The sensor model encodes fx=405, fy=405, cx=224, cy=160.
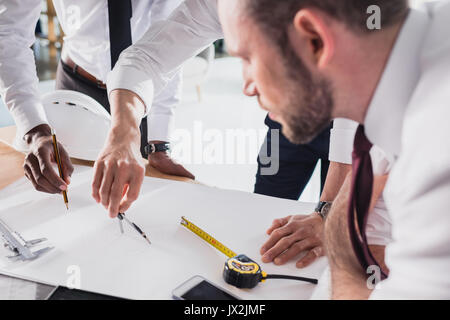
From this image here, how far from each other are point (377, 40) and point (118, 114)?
0.68 meters

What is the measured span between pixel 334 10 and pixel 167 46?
74 centimetres

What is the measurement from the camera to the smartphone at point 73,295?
0.70 m

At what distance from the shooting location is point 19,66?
1349 millimetres

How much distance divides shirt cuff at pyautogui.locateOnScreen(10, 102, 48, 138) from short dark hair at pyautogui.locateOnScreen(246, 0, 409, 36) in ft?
3.08

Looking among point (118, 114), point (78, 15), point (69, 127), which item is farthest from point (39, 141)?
point (78, 15)

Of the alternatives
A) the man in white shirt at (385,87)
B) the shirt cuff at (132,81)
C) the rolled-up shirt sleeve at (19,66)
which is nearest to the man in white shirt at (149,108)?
the shirt cuff at (132,81)

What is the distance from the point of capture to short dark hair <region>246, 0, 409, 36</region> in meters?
0.53

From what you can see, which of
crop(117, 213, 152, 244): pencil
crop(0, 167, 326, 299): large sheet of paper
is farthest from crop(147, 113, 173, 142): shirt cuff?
crop(117, 213, 152, 244): pencil

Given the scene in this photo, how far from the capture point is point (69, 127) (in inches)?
50.5

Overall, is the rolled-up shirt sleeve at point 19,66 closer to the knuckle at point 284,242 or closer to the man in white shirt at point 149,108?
the man in white shirt at point 149,108

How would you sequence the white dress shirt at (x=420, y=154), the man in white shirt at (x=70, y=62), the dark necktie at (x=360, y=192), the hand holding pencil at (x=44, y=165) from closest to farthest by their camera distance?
the white dress shirt at (x=420, y=154) < the dark necktie at (x=360, y=192) < the hand holding pencil at (x=44, y=165) < the man in white shirt at (x=70, y=62)

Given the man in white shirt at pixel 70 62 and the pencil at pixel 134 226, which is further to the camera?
the man in white shirt at pixel 70 62

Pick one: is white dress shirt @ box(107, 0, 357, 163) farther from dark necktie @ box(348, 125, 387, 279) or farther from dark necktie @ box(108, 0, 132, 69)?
dark necktie @ box(348, 125, 387, 279)

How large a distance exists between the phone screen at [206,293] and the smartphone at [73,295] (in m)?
0.13
